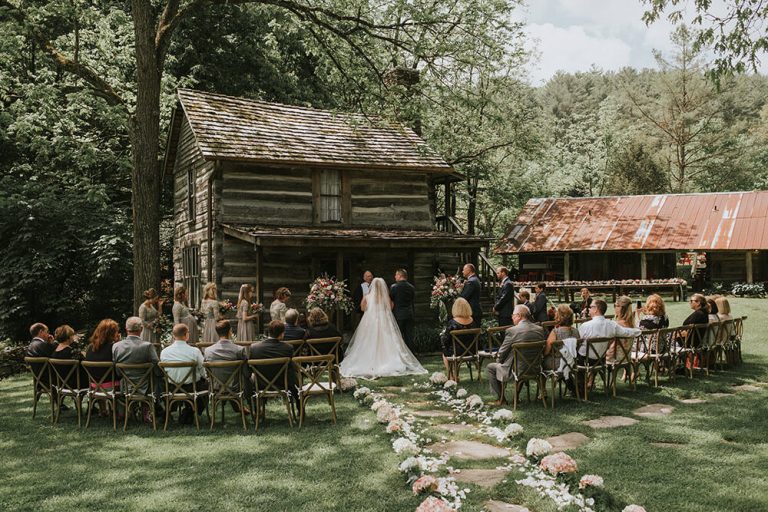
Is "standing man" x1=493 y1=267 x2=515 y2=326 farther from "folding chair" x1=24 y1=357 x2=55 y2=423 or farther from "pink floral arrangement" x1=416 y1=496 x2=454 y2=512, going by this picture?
"pink floral arrangement" x1=416 y1=496 x2=454 y2=512

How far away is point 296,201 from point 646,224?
1999 centimetres

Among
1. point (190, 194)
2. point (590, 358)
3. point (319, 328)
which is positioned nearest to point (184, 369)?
point (319, 328)

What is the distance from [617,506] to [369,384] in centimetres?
658

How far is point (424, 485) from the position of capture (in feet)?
17.1

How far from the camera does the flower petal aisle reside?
508 centimetres

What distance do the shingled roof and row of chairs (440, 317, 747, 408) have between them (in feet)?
26.5

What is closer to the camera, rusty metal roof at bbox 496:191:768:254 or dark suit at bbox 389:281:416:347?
dark suit at bbox 389:281:416:347

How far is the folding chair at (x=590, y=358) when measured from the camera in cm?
913

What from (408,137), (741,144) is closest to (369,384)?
(408,137)

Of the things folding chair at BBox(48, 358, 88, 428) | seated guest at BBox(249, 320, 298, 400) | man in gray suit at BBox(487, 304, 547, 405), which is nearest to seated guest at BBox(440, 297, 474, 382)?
man in gray suit at BBox(487, 304, 547, 405)

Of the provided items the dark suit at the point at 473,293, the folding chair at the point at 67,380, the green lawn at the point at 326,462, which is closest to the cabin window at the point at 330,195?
the dark suit at the point at 473,293

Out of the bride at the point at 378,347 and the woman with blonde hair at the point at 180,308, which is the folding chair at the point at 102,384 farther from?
the bride at the point at 378,347

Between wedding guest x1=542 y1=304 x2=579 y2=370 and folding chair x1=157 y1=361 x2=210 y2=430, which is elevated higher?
wedding guest x1=542 y1=304 x2=579 y2=370

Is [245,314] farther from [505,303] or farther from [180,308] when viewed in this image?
[505,303]
